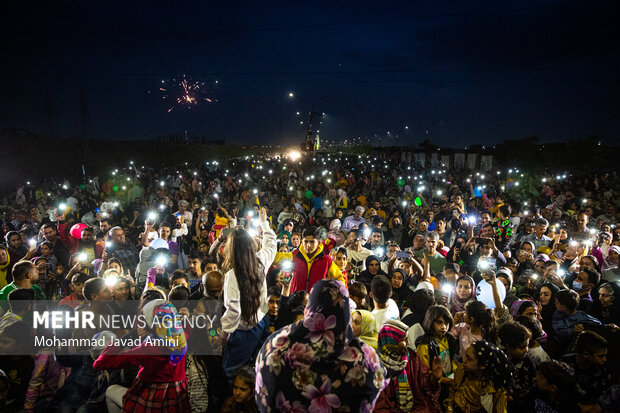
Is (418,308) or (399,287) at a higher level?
(418,308)

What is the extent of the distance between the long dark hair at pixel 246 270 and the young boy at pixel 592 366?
8.80ft

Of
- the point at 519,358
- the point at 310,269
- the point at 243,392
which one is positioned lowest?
the point at 243,392

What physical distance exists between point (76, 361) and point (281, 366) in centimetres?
211

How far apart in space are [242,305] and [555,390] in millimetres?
2516

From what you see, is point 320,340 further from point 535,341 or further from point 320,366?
point 535,341

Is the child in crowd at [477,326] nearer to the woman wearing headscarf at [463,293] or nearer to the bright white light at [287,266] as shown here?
the woman wearing headscarf at [463,293]

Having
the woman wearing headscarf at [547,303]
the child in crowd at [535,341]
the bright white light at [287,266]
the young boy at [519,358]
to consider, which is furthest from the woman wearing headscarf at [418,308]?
the bright white light at [287,266]

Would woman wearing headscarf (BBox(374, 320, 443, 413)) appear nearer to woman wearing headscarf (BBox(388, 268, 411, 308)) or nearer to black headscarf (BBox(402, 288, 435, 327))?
black headscarf (BBox(402, 288, 435, 327))

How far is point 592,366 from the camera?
273cm

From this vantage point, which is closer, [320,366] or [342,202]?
[320,366]

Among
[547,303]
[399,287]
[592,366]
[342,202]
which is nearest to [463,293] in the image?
[399,287]

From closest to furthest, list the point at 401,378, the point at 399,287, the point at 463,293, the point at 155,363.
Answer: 1. the point at 155,363
2. the point at 401,378
3. the point at 463,293
4. the point at 399,287

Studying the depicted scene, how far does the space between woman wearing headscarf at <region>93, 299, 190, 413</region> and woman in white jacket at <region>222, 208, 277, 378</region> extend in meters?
0.45

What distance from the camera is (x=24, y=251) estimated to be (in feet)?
18.9
